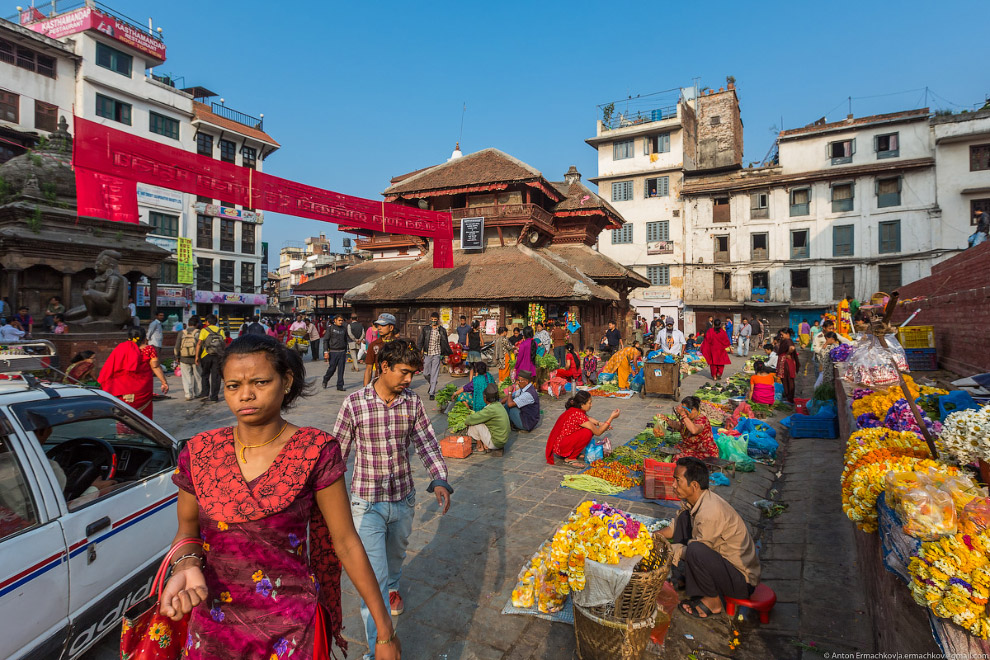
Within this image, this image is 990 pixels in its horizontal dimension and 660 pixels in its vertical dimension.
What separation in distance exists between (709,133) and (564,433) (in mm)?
38589

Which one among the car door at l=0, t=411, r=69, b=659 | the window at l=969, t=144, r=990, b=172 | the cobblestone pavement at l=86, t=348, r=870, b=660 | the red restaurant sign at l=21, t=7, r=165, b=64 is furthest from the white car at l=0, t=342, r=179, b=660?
the window at l=969, t=144, r=990, b=172

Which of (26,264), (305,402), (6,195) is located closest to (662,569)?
(305,402)

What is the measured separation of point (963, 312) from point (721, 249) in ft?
93.1

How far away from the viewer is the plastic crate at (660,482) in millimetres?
5703

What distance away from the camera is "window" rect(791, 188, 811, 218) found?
1244 inches

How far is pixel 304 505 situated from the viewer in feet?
6.10

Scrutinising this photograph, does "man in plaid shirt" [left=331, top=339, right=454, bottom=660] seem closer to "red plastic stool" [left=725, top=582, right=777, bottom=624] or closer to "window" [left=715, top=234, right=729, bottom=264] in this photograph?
"red plastic stool" [left=725, top=582, right=777, bottom=624]

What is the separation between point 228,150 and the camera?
123ft

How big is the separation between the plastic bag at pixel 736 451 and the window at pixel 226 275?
3767 centimetres

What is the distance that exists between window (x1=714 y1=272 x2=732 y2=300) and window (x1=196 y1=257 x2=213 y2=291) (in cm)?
3615

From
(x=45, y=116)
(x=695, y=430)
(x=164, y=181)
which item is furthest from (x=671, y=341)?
(x=45, y=116)

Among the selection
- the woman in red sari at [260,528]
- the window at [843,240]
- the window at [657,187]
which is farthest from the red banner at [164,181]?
the window at [843,240]

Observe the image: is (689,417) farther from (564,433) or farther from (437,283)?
(437,283)

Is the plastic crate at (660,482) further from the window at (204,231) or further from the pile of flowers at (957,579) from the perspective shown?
the window at (204,231)
